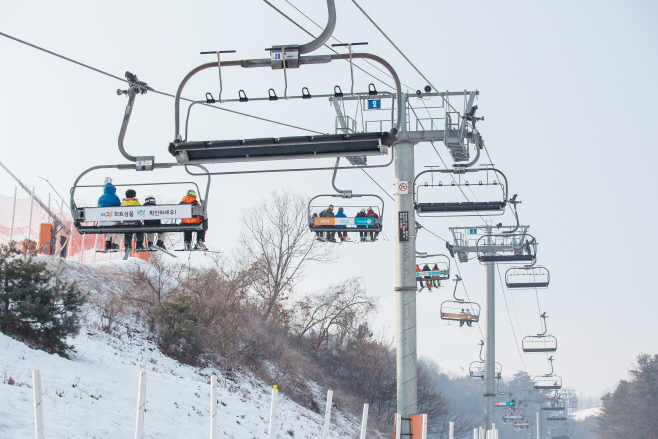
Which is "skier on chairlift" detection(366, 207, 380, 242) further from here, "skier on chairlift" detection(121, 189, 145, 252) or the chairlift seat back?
the chairlift seat back

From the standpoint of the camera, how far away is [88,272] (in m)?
29.2

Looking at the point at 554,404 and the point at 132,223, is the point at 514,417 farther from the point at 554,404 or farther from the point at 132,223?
the point at 132,223

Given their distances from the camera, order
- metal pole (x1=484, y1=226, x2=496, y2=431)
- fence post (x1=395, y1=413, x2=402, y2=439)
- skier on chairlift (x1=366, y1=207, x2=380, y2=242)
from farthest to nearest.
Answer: metal pole (x1=484, y1=226, x2=496, y2=431) → skier on chairlift (x1=366, y1=207, x2=380, y2=242) → fence post (x1=395, y1=413, x2=402, y2=439)

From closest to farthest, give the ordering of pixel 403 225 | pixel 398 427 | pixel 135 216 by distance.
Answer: pixel 135 216 < pixel 398 427 < pixel 403 225

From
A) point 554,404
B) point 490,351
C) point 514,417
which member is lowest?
point 514,417

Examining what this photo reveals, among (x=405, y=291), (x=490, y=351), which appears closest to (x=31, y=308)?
(x=405, y=291)

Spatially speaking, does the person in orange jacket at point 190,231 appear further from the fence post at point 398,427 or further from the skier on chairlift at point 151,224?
the fence post at point 398,427

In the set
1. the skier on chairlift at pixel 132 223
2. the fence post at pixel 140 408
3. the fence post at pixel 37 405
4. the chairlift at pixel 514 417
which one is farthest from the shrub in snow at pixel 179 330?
the chairlift at pixel 514 417

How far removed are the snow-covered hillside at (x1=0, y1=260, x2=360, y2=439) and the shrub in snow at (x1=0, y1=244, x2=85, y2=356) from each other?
0.72m

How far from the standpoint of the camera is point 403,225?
44.8 ft

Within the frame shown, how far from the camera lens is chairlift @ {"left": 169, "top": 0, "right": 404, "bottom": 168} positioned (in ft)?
24.4

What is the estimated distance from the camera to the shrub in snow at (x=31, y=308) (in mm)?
16531

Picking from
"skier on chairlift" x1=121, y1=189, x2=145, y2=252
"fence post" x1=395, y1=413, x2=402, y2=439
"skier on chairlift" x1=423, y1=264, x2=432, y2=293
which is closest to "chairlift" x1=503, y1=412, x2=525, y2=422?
"skier on chairlift" x1=423, y1=264, x2=432, y2=293

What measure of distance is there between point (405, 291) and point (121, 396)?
787cm
